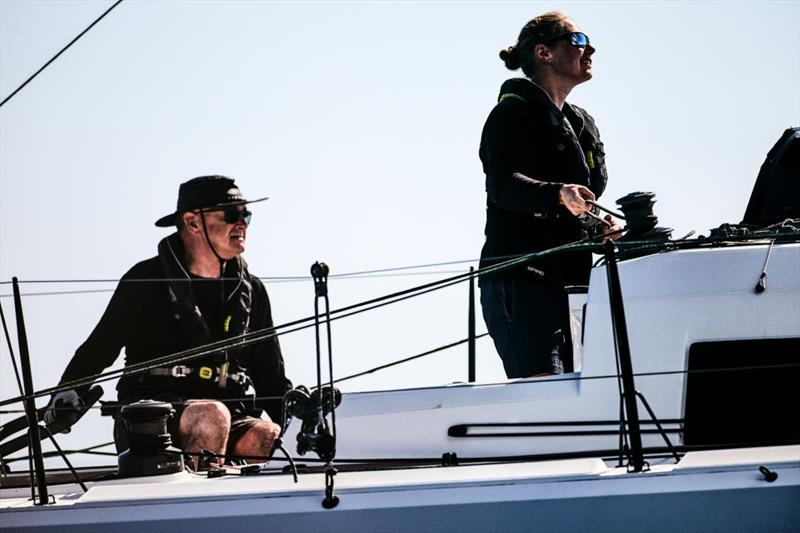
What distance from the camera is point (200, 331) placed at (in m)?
7.09

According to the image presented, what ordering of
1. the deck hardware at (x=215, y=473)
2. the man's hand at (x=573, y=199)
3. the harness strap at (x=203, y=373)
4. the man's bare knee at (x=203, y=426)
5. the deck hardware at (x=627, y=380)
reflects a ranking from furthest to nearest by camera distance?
the harness strap at (x=203, y=373), the man's bare knee at (x=203, y=426), the man's hand at (x=573, y=199), the deck hardware at (x=215, y=473), the deck hardware at (x=627, y=380)

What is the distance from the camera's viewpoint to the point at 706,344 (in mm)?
5828

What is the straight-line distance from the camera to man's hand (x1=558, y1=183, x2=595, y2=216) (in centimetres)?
613

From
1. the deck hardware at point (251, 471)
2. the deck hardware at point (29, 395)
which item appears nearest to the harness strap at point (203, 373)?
the deck hardware at point (251, 471)

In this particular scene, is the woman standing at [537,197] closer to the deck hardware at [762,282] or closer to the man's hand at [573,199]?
the man's hand at [573,199]

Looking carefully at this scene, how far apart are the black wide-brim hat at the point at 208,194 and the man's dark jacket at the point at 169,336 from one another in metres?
0.20

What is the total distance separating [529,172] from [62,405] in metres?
2.12

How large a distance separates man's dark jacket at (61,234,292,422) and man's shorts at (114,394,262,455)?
5 cm

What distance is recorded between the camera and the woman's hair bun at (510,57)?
23.0 ft

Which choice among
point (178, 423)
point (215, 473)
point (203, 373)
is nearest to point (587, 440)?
point (215, 473)

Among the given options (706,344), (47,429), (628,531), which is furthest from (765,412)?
(47,429)

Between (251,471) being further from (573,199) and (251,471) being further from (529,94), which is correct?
(529,94)

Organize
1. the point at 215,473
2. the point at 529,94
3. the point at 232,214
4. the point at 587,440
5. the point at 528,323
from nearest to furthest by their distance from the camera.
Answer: the point at 587,440 < the point at 215,473 < the point at 528,323 < the point at 529,94 < the point at 232,214

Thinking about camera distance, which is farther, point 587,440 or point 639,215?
point 639,215
